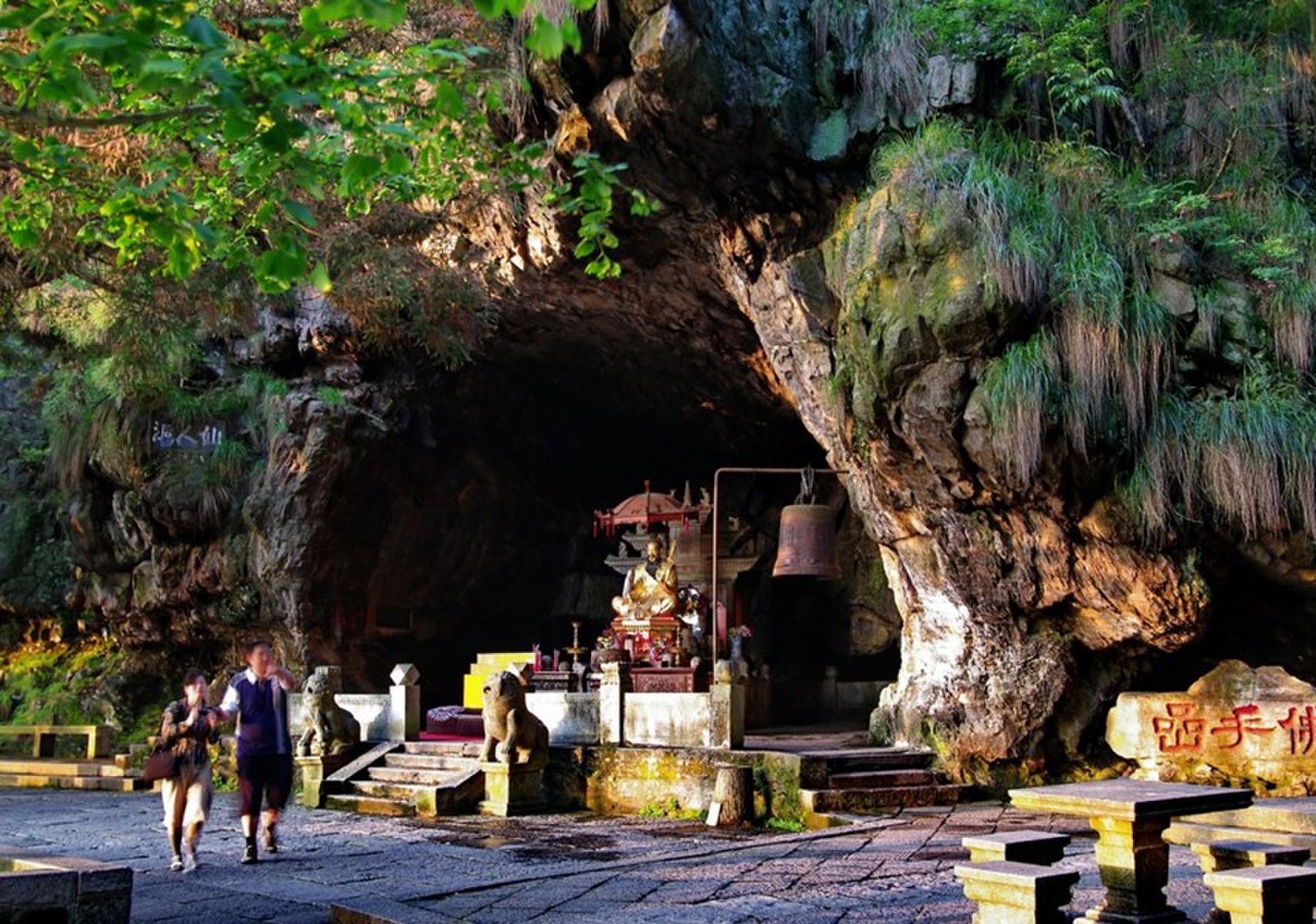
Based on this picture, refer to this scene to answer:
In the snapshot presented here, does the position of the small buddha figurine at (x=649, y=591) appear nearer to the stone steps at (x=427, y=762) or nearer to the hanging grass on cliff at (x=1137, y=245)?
the stone steps at (x=427, y=762)

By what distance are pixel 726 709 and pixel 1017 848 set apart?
684cm

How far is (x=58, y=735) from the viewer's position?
20125mm

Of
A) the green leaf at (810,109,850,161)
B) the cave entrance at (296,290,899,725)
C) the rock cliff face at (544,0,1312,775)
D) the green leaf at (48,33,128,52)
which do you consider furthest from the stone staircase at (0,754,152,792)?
the green leaf at (48,33,128,52)

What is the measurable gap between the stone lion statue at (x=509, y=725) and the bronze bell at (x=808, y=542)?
121 inches

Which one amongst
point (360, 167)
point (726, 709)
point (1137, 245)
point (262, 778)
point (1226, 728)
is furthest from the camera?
point (726, 709)

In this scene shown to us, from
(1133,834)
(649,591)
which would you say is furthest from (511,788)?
(1133,834)

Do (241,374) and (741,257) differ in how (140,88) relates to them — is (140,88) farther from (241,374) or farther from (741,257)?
(241,374)

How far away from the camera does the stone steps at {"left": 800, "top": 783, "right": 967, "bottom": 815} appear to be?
11.8 m

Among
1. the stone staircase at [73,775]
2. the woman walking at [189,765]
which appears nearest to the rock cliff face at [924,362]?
the woman walking at [189,765]

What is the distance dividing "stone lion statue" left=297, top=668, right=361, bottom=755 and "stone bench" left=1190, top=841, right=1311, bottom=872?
408 inches

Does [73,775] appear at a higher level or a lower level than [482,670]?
lower

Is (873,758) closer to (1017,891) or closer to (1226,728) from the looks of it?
(1226,728)

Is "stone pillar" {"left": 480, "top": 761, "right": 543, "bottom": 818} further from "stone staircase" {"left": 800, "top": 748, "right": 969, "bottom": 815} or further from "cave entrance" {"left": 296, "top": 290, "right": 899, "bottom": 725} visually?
"cave entrance" {"left": 296, "top": 290, "right": 899, "bottom": 725}

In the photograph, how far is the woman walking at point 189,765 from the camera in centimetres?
872
